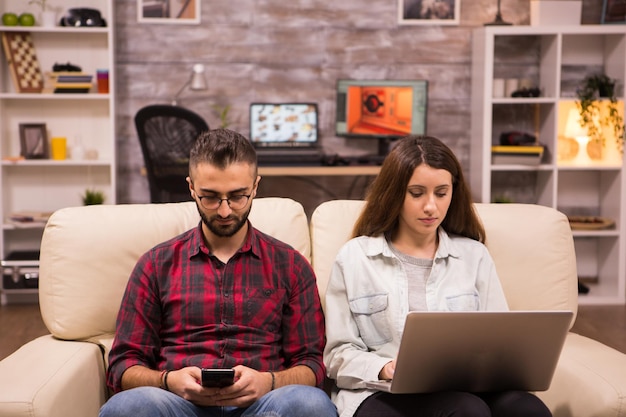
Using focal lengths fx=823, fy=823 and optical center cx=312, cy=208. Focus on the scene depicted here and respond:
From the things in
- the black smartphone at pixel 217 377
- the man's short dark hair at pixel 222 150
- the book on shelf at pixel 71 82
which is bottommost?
the black smartphone at pixel 217 377

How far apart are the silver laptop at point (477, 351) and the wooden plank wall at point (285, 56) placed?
357cm

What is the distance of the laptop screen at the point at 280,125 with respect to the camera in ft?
17.1

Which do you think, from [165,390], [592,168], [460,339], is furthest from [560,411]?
[592,168]

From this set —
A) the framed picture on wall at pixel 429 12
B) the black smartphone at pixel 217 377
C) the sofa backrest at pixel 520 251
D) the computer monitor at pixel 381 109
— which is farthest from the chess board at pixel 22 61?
the black smartphone at pixel 217 377

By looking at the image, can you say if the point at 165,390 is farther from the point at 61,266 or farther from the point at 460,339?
the point at 460,339

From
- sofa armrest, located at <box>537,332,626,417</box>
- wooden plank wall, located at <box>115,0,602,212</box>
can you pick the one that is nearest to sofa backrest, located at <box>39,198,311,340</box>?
sofa armrest, located at <box>537,332,626,417</box>

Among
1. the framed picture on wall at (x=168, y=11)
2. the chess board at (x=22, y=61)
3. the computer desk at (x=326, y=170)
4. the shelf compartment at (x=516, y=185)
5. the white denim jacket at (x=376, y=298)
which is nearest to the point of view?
A: the white denim jacket at (x=376, y=298)

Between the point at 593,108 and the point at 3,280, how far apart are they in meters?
3.66

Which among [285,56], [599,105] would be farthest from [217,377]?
[599,105]

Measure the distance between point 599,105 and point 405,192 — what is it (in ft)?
10.9

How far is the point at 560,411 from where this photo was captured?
2.08 m

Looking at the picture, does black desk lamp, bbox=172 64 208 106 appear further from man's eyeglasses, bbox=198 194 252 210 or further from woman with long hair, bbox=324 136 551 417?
man's eyeglasses, bbox=198 194 252 210

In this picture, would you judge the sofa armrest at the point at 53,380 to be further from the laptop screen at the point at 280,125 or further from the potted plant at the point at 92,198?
the laptop screen at the point at 280,125

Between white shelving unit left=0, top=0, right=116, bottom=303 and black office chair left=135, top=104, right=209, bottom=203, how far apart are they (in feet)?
1.31
